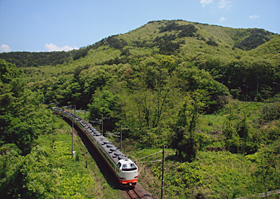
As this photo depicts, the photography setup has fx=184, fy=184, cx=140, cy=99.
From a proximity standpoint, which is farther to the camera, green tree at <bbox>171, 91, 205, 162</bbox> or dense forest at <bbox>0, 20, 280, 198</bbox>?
green tree at <bbox>171, 91, 205, 162</bbox>

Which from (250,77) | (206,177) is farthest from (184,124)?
(250,77)

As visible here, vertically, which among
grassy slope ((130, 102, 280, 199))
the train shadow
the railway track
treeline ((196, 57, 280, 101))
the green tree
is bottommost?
the train shadow

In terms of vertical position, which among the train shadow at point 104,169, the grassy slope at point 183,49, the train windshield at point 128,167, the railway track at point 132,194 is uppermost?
the grassy slope at point 183,49

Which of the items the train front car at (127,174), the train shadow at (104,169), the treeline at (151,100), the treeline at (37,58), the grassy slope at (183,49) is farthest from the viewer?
the treeline at (37,58)

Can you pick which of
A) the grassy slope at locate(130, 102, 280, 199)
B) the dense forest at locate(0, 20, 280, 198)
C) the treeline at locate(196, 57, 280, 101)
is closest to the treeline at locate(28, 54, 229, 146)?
the dense forest at locate(0, 20, 280, 198)

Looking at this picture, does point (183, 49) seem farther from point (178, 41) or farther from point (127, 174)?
point (127, 174)

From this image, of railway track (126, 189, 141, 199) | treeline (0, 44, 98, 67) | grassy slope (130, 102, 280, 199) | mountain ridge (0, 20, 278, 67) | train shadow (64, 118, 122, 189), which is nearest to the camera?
grassy slope (130, 102, 280, 199)

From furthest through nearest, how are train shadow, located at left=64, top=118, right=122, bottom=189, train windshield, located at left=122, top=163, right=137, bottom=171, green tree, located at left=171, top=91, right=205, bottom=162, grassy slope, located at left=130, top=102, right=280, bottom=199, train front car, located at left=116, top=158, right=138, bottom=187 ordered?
green tree, located at left=171, top=91, right=205, bottom=162 < train shadow, located at left=64, top=118, right=122, bottom=189 < train windshield, located at left=122, top=163, right=137, bottom=171 < train front car, located at left=116, top=158, right=138, bottom=187 < grassy slope, located at left=130, top=102, right=280, bottom=199

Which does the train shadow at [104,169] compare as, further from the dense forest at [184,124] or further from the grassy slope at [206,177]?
the dense forest at [184,124]

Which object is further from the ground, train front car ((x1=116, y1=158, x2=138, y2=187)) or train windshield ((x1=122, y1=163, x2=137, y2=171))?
train windshield ((x1=122, y1=163, x2=137, y2=171))

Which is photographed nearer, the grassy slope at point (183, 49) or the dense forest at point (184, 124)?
the dense forest at point (184, 124)

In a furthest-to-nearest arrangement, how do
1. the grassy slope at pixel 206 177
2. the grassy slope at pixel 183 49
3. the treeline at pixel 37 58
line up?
1. the treeline at pixel 37 58
2. the grassy slope at pixel 183 49
3. the grassy slope at pixel 206 177

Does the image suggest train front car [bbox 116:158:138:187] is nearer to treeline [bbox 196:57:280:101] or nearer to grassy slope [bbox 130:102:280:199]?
grassy slope [bbox 130:102:280:199]

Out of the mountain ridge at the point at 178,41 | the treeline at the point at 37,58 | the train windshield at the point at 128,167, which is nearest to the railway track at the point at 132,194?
the train windshield at the point at 128,167
